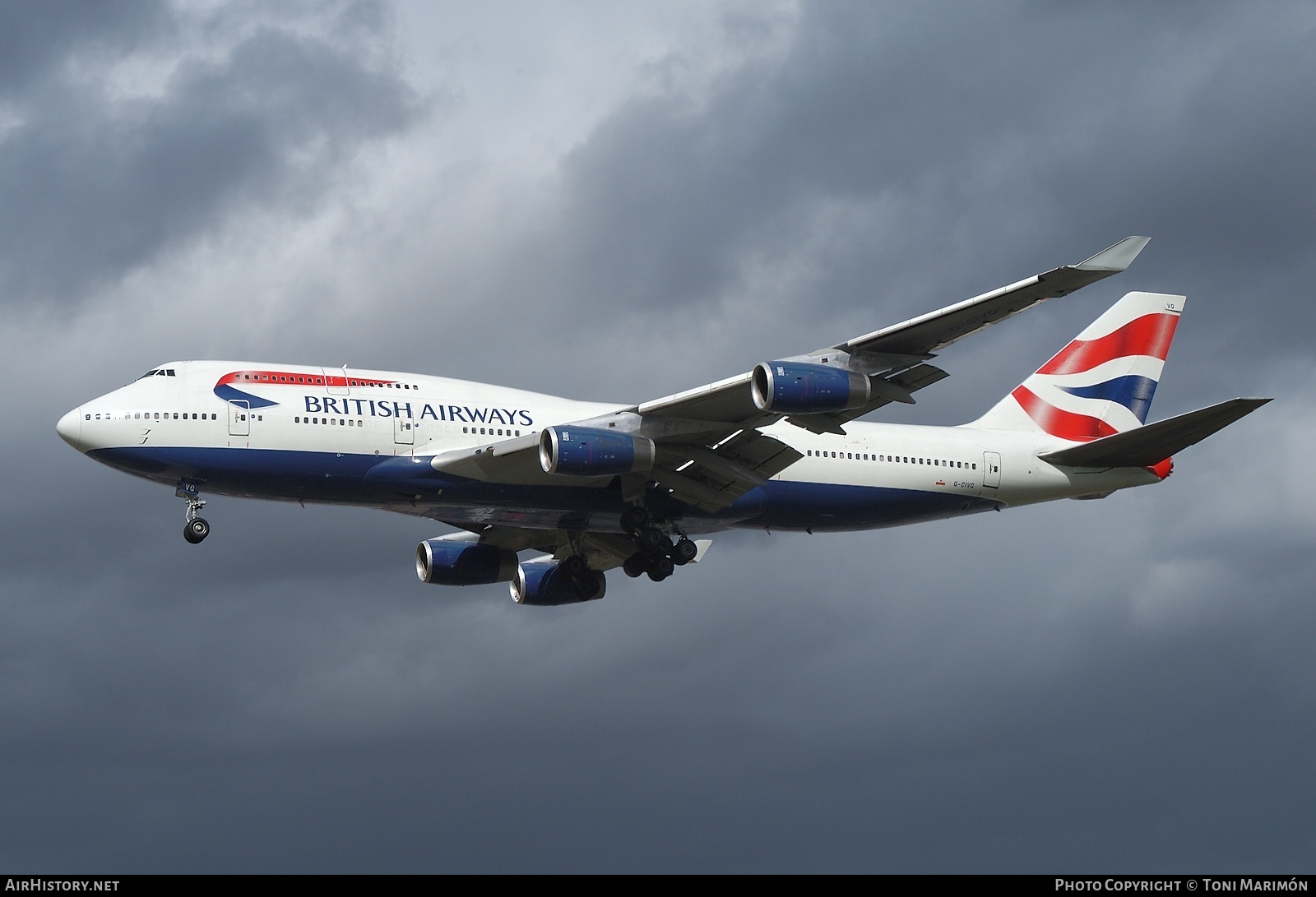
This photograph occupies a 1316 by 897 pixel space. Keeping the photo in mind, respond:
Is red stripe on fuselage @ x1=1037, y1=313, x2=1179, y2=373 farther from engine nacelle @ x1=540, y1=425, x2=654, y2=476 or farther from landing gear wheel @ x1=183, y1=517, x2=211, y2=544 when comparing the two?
landing gear wheel @ x1=183, y1=517, x2=211, y2=544

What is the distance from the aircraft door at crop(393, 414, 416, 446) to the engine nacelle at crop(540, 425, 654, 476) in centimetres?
373

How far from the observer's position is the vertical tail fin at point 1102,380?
52.0 m

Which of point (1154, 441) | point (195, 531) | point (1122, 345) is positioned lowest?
point (195, 531)

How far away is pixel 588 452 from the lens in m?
41.6

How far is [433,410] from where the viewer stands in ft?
144

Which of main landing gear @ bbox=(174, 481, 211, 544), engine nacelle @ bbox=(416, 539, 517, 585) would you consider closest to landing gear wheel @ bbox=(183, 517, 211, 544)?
main landing gear @ bbox=(174, 481, 211, 544)

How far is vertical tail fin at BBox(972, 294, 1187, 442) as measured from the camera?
171 ft

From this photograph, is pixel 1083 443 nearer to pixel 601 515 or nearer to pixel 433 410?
pixel 601 515

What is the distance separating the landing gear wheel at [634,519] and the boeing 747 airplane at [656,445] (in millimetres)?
47

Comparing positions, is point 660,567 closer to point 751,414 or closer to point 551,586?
point 751,414

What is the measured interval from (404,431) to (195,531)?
20.1 feet

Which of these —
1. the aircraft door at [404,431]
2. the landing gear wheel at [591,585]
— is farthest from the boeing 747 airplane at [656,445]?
the landing gear wheel at [591,585]

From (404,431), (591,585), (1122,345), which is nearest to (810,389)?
(404,431)

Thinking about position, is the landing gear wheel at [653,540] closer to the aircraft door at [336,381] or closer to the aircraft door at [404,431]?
the aircraft door at [404,431]
